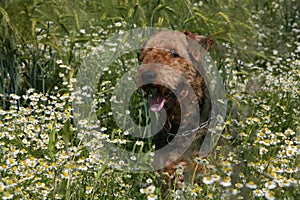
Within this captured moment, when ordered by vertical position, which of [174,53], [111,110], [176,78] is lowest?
[111,110]

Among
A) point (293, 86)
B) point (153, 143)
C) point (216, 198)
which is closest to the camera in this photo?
point (216, 198)

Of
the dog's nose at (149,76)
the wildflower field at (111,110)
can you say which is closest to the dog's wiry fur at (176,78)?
the dog's nose at (149,76)

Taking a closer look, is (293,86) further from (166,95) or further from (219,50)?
(166,95)

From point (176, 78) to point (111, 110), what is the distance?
3.49 ft

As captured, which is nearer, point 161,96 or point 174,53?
point 161,96

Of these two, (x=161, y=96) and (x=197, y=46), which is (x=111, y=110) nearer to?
(x=161, y=96)

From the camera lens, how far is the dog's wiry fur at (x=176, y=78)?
142 inches

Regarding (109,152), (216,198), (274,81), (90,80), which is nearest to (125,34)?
(90,80)

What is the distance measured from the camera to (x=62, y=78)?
197 inches

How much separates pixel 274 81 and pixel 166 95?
1985mm

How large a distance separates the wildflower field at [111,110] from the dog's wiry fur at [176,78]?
0.17 m

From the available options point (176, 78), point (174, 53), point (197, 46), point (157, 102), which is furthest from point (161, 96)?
point (197, 46)

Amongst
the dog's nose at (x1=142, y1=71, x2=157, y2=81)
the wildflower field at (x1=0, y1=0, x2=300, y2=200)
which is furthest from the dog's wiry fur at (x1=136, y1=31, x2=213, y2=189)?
the wildflower field at (x1=0, y1=0, x2=300, y2=200)

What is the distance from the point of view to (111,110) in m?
4.55
